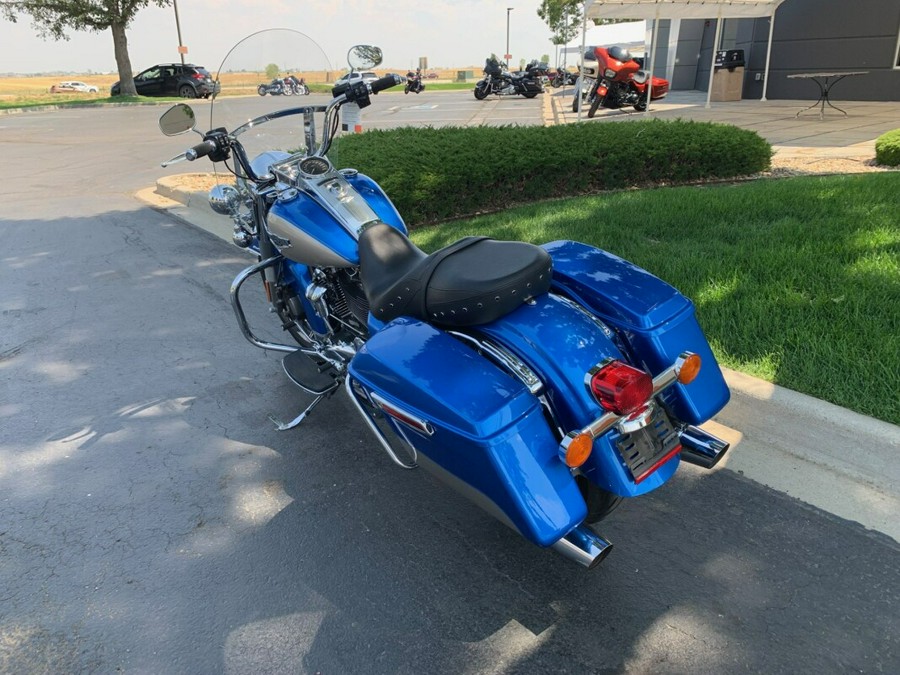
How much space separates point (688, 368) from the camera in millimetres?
2094

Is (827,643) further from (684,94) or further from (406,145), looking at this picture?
(684,94)

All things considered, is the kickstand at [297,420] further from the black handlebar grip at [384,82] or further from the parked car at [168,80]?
the parked car at [168,80]

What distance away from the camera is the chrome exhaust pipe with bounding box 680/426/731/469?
2266 millimetres

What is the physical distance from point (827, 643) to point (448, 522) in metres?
1.37

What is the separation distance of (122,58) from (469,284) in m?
37.1

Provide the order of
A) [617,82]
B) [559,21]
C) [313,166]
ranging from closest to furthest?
1. [313,166]
2. [617,82]
3. [559,21]

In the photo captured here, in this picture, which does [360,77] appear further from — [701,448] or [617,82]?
[617,82]

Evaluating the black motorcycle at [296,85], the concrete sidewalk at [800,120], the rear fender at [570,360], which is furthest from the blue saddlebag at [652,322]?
the concrete sidewalk at [800,120]

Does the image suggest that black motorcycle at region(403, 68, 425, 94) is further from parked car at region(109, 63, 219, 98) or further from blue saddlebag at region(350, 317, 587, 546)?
blue saddlebag at region(350, 317, 587, 546)

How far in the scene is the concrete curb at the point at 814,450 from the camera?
2602 millimetres

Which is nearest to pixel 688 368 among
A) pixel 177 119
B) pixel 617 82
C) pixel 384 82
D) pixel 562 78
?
pixel 384 82

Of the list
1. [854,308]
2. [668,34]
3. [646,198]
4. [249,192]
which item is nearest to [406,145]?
[646,198]

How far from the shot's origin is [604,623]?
6.99 ft

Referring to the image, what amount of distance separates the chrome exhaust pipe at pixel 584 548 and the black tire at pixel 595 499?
246mm
